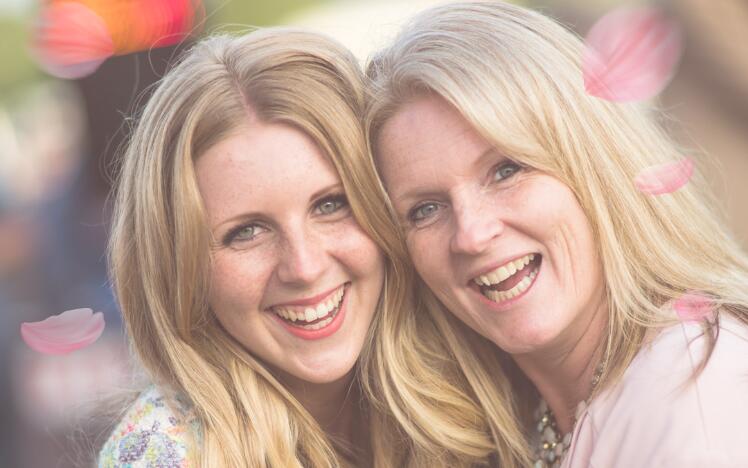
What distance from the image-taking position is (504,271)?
8.89ft

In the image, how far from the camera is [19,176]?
26.1ft

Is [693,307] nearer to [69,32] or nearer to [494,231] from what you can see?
[494,231]

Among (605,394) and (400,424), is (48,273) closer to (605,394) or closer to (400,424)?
(400,424)

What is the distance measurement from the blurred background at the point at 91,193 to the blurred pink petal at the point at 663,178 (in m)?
1.16

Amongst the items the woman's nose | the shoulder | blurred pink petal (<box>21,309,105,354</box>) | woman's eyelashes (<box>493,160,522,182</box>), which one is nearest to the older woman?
woman's eyelashes (<box>493,160,522,182</box>)

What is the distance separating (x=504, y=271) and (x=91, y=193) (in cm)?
372

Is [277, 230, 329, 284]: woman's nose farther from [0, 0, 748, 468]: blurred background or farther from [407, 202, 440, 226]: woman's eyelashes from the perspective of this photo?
[0, 0, 748, 468]: blurred background

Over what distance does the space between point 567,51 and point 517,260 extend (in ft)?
1.91

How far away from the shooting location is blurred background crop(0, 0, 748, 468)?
177 inches

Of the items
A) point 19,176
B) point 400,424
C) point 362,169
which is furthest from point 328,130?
point 19,176

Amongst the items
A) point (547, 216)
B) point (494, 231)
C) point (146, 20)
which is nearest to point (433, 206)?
point (494, 231)

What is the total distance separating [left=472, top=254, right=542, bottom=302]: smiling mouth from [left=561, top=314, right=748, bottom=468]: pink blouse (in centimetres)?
34

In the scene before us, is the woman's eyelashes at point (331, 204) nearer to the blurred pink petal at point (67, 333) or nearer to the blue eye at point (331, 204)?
the blue eye at point (331, 204)

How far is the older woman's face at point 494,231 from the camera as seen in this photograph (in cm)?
266
